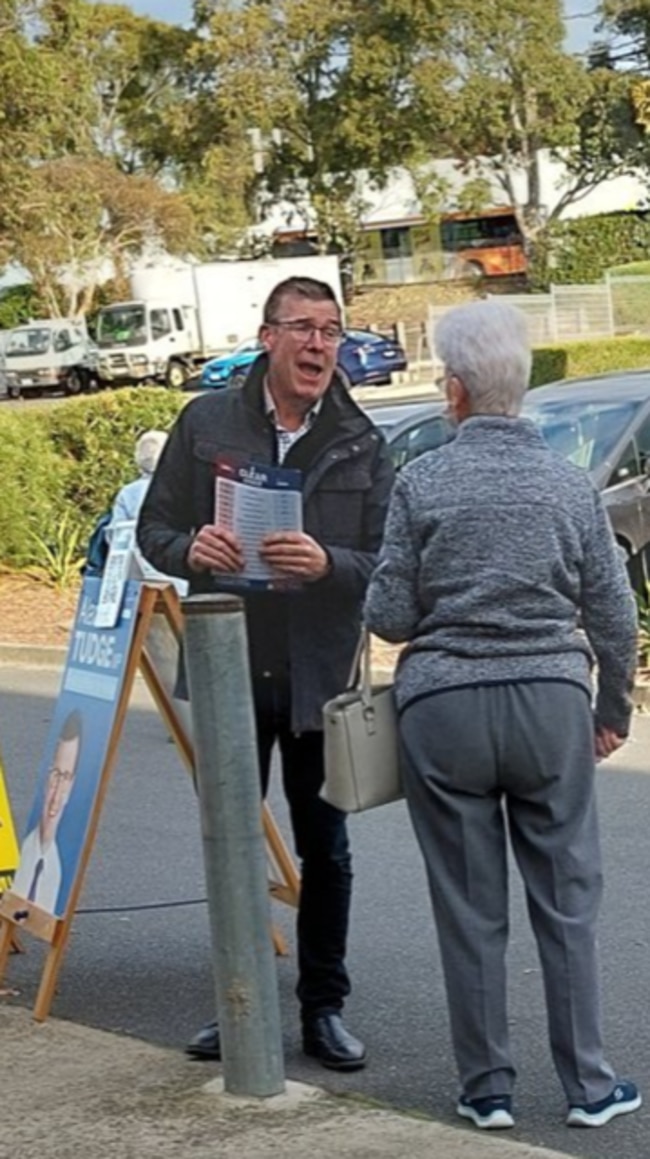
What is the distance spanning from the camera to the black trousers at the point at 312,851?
5.15 metres

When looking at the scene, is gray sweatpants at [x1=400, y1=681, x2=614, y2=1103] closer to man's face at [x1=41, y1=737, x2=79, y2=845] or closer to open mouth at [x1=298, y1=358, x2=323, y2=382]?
open mouth at [x1=298, y1=358, x2=323, y2=382]

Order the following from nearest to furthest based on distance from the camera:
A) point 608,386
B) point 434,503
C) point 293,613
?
point 434,503
point 293,613
point 608,386

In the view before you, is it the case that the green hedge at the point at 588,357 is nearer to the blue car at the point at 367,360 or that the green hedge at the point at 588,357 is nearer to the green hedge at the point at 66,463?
the blue car at the point at 367,360

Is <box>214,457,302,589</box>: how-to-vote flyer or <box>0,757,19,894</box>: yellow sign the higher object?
<box>214,457,302,589</box>: how-to-vote flyer

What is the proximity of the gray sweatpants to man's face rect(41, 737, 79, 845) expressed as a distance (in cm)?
146

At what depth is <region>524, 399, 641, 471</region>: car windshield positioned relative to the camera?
44.1 feet

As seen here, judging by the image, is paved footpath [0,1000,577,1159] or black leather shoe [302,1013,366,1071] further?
black leather shoe [302,1013,366,1071]

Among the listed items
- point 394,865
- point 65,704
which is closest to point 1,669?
point 394,865

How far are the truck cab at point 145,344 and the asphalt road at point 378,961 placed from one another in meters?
43.7

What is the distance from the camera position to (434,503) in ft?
14.6

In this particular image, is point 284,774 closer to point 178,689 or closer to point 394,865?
point 178,689

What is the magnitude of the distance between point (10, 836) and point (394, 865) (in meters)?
1.66

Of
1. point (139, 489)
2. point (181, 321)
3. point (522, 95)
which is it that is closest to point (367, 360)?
point (181, 321)

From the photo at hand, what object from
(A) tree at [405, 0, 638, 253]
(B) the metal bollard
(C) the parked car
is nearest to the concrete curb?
(C) the parked car
